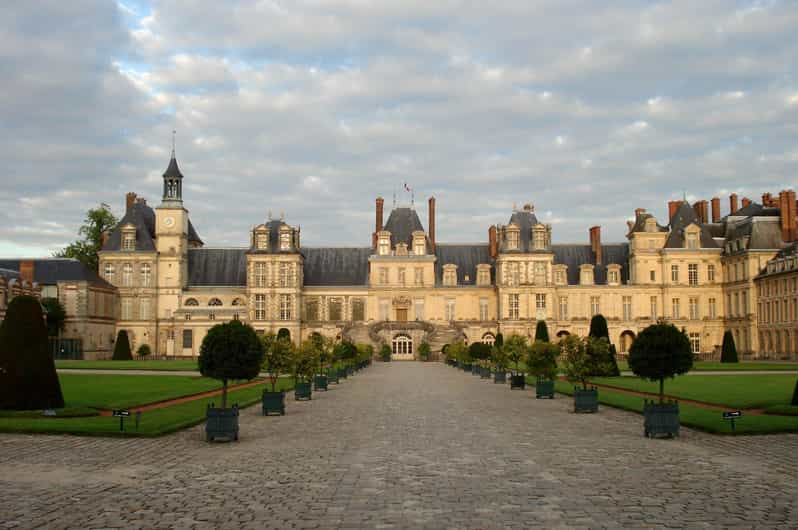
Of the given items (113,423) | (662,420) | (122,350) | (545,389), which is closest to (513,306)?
(122,350)

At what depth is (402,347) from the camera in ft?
215

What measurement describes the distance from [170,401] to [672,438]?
13.8 metres

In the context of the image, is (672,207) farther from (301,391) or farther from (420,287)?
(301,391)

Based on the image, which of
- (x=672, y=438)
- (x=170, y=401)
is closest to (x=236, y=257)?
(x=170, y=401)

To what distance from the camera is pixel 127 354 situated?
57.5m

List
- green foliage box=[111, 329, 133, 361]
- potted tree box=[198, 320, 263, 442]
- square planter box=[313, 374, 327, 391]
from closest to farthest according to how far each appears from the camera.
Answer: potted tree box=[198, 320, 263, 442] < square planter box=[313, 374, 327, 391] < green foliage box=[111, 329, 133, 361]

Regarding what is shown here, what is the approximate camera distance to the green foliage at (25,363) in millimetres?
18234

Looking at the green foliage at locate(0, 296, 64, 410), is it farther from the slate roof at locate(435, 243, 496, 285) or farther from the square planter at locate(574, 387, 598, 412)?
the slate roof at locate(435, 243, 496, 285)

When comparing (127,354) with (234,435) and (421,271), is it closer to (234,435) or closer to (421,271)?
(421,271)

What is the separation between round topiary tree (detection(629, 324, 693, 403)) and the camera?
17234 mm

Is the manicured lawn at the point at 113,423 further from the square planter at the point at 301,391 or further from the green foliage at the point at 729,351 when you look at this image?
the green foliage at the point at 729,351

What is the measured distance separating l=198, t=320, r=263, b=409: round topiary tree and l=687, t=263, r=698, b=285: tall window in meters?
54.6

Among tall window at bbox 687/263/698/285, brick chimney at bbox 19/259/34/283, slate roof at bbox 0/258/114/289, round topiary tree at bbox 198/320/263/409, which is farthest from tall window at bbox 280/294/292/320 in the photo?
round topiary tree at bbox 198/320/263/409

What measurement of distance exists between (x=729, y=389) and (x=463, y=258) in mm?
44271
